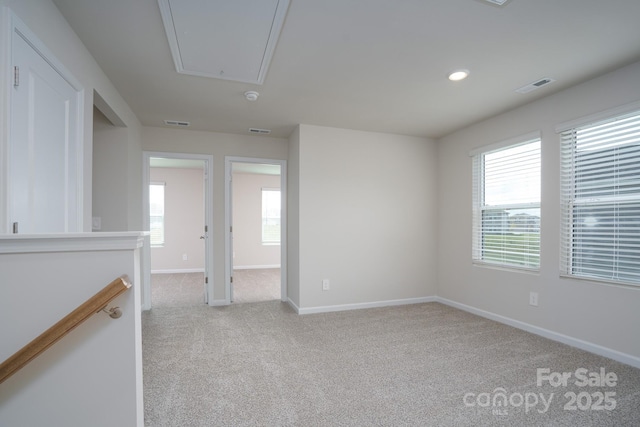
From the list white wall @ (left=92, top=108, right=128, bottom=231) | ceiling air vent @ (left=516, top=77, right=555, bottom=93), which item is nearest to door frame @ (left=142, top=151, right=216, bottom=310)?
white wall @ (left=92, top=108, right=128, bottom=231)

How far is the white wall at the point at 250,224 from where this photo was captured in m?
7.39

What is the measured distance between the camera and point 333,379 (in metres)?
2.25

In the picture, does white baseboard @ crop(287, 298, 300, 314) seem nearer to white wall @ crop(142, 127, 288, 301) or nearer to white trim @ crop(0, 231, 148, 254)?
white wall @ crop(142, 127, 288, 301)

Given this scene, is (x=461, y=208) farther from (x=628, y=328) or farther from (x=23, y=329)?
(x=23, y=329)

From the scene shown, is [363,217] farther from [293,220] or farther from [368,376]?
[368,376]

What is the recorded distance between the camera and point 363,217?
4172mm

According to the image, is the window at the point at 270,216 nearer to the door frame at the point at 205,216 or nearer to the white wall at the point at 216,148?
the white wall at the point at 216,148

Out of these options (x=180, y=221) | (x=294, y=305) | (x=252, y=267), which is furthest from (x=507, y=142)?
(x=180, y=221)

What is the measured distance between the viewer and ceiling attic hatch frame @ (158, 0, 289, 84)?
5.84 feet

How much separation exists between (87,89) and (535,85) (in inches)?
148

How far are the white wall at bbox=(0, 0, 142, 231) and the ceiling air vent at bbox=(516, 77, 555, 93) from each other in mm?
3611

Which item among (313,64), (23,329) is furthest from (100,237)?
(313,64)

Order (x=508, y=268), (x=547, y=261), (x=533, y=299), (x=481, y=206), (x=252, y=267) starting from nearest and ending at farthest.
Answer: (x=547, y=261) → (x=533, y=299) → (x=508, y=268) → (x=481, y=206) → (x=252, y=267)

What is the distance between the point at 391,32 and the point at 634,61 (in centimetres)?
203
